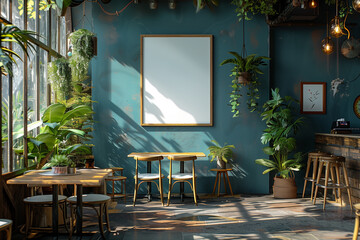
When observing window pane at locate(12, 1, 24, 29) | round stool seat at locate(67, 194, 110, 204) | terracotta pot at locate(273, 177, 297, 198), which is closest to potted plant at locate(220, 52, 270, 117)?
terracotta pot at locate(273, 177, 297, 198)

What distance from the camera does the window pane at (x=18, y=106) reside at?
526 cm

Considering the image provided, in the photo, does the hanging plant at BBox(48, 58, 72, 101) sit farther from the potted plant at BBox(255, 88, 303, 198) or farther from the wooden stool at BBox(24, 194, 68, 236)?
the potted plant at BBox(255, 88, 303, 198)

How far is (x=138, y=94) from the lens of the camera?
7.78 meters

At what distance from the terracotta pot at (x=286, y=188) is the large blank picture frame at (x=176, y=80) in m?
1.70

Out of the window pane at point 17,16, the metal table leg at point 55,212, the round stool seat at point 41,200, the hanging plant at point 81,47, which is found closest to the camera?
the metal table leg at point 55,212

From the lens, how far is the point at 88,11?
8.14m

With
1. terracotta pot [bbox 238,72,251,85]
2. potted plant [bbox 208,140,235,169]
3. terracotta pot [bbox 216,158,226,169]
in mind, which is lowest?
terracotta pot [bbox 216,158,226,169]

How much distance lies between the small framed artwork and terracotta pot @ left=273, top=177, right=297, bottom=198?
1.48 meters

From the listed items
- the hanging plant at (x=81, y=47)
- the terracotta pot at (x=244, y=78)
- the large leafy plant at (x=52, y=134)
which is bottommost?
the large leafy plant at (x=52, y=134)

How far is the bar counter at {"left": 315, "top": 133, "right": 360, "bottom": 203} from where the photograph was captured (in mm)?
6316

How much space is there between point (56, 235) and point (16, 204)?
987 mm

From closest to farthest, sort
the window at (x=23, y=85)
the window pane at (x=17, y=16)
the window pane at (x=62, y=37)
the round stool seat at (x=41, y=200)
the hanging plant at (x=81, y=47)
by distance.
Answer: the round stool seat at (x=41, y=200)
the window at (x=23, y=85)
the window pane at (x=17, y=16)
the hanging plant at (x=81, y=47)
the window pane at (x=62, y=37)

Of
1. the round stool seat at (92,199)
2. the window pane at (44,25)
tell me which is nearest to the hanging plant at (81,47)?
the window pane at (44,25)

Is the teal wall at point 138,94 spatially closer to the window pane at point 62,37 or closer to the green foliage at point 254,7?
the green foliage at point 254,7
